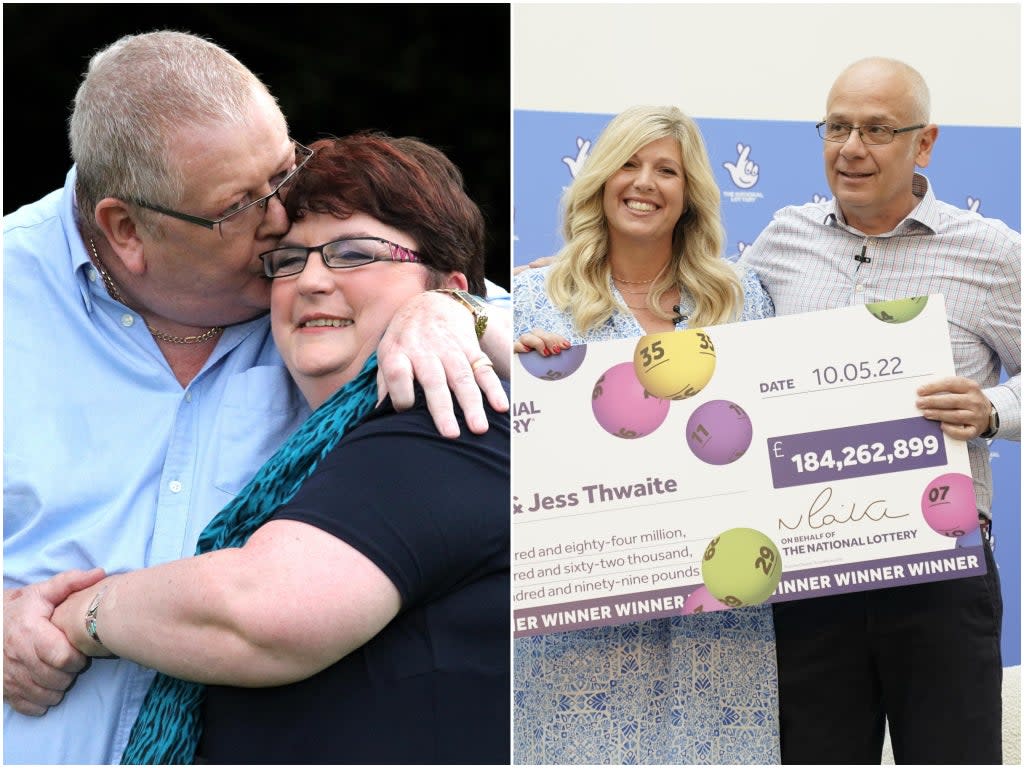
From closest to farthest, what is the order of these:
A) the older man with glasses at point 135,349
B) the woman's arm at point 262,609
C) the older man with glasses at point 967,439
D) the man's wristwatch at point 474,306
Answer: the woman's arm at point 262,609
the older man with glasses at point 135,349
the man's wristwatch at point 474,306
the older man with glasses at point 967,439

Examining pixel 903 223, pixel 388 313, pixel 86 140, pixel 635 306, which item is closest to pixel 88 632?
pixel 388 313

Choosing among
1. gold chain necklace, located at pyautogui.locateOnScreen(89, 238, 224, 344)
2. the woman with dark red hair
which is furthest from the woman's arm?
gold chain necklace, located at pyautogui.locateOnScreen(89, 238, 224, 344)

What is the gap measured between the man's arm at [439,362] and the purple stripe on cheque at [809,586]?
578 mm

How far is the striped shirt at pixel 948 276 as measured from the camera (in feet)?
8.51

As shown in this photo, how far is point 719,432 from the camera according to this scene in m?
2.50

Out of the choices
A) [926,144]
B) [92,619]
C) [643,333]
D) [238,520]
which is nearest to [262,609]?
[238,520]

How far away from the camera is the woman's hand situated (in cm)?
252

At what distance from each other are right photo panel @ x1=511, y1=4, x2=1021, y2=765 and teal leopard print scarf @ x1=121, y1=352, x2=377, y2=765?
0.47 meters

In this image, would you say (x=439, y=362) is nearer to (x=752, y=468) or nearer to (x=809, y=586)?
(x=752, y=468)

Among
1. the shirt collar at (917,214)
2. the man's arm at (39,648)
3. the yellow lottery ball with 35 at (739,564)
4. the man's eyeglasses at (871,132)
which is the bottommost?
the man's arm at (39,648)

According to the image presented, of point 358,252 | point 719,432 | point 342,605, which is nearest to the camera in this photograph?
point 342,605

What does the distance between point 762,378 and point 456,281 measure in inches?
→ 28.5

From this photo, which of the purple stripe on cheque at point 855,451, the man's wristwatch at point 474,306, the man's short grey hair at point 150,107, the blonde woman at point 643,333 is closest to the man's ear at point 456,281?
the man's wristwatch at point 474,306
